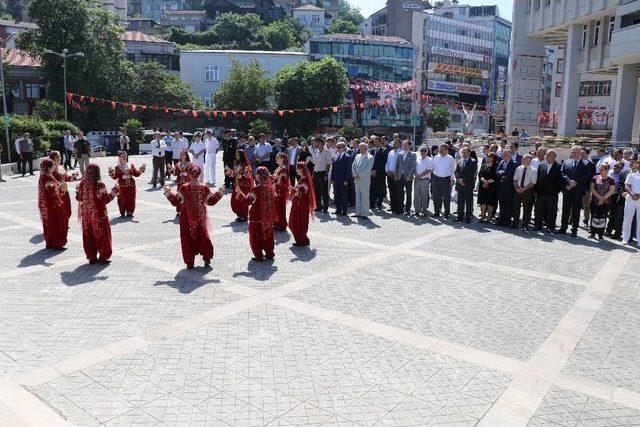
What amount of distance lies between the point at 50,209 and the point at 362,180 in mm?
7083

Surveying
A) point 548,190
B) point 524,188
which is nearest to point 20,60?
point 524,188

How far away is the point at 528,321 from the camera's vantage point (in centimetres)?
727

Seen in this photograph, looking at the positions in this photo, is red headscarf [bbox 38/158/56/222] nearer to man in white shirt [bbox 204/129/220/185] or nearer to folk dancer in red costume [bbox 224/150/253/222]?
folk dancer in red costume [bbox 224/150/253/222]

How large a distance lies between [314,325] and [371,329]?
0.69 m

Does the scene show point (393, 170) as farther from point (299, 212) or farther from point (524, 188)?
point (299, 212)

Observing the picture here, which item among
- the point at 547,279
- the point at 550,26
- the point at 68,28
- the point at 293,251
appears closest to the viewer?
the point at 547,279

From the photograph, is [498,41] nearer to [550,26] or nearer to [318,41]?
[318,41]

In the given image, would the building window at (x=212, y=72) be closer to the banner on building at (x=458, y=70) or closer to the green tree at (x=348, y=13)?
the banner on building at (x=458, y=70)

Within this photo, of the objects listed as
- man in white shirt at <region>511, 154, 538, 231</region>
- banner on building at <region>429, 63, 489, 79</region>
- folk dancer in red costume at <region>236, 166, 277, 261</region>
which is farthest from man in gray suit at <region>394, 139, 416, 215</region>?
banner on building at <region>429, 63, 489, 79</region>

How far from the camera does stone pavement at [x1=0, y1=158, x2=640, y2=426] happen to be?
5.04 meters

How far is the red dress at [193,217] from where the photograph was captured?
8.95 meters

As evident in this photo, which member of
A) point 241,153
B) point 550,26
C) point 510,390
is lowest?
point 510,390

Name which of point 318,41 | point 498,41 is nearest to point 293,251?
point 318,41

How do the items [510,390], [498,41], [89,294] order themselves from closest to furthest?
[510,390] → [89,294] → [498,41]
